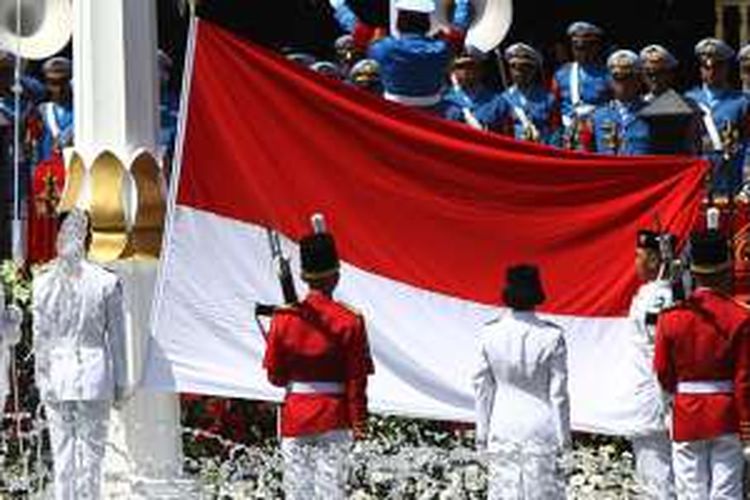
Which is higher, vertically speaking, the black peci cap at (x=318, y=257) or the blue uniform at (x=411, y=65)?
the blue uniform at (x=411, y=65)

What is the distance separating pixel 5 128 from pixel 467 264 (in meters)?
4.44

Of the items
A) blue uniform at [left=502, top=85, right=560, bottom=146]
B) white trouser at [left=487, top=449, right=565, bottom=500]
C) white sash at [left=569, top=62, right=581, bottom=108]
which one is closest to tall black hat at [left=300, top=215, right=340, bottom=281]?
white trouser at [left=487, top=449, right=565, bottom=500]

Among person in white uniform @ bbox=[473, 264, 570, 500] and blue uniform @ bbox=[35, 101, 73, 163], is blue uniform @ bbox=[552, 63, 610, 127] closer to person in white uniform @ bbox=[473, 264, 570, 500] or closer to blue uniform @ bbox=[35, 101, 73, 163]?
blue uniform @ bbox=[35, 101, 73, 163]

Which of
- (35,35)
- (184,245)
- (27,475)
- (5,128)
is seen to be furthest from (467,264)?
(35,35)

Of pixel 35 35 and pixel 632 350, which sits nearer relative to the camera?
pixel 632 350

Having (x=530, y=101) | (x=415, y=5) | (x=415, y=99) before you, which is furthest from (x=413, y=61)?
(x=530, y=101)

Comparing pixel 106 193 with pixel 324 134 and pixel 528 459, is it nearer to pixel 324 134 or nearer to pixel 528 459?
pixel 324 134

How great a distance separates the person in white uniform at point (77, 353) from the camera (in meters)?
13.2

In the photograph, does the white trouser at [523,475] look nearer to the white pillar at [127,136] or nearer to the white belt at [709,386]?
the white belt at [709,386]

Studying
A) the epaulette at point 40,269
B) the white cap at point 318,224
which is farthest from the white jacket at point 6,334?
the white cap at point 318,224

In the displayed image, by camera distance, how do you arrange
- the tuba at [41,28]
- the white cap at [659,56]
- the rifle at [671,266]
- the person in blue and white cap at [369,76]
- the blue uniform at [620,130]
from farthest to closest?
the tuba at [41,28]
the person in blue and white cap at [369,76]
the white cap at [659,56]
the blue uniform at [620,130]
the rifle at [671,266]

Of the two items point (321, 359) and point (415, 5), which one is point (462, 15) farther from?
point (321, 359)

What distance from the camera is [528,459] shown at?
12.5 meters

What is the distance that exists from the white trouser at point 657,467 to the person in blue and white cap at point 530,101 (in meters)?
4.10
